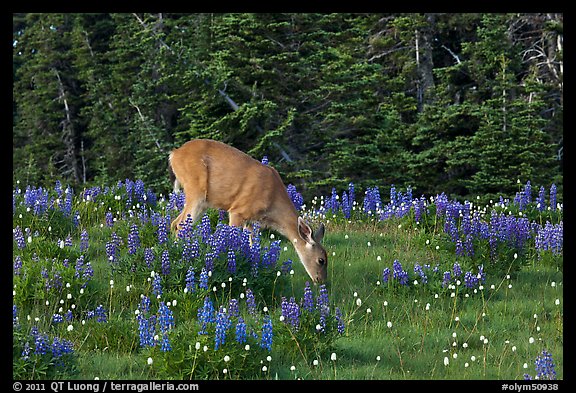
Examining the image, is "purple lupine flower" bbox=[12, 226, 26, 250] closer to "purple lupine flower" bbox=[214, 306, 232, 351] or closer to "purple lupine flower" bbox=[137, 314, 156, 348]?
"purple lupine flower" bbox=[137, 314, 156, 348]

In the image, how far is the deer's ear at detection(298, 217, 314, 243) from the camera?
33.2 feet

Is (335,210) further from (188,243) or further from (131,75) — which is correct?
(131,75)

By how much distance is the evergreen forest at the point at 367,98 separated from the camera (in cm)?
2245

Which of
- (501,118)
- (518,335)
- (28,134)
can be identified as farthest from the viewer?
(28,134)

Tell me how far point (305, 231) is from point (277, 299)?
1.79m

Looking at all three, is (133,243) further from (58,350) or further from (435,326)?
(435,326)

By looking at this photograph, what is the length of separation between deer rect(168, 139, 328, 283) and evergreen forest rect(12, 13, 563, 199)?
9.89 meters

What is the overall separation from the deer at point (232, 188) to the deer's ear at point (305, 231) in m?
0.09

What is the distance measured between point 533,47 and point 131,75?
52.0 feet

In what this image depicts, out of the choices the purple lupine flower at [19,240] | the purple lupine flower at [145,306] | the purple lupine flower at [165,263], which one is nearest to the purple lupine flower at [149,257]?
the purple lupine flower at [165,263]

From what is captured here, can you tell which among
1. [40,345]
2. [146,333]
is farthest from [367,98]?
[40,345]

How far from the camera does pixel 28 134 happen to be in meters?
35.2

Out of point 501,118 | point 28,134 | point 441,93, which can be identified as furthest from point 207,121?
point 28,134

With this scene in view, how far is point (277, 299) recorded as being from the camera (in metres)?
8.64
